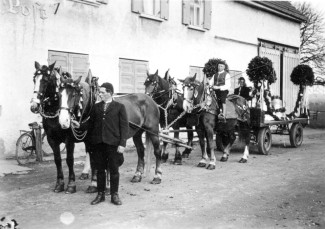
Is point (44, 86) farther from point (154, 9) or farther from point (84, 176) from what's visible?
point (154, 9)

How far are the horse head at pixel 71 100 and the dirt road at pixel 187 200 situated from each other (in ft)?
4.36

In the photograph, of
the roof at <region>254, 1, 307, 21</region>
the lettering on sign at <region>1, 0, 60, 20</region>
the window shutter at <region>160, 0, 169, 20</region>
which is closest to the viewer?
the lettering on sign at <region>1, 0, 60, 20</region>

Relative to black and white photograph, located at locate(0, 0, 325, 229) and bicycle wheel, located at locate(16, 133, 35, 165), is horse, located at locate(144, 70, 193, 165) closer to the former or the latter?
black and white photograph, located at locate(0, 0, 325, 229)

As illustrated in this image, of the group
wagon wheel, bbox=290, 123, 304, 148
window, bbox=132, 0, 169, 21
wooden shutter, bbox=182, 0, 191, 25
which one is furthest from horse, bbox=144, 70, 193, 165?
wooden shutter, bbox=182, 0, 191, 25

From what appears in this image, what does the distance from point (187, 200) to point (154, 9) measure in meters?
9.14

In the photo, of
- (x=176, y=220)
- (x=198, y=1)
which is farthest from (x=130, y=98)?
(x=198, y=1)

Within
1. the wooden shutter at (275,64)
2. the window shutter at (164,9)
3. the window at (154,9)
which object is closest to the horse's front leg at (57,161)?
the window at (154,9)

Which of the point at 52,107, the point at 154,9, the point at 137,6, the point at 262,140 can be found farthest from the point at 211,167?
the point at 154,9

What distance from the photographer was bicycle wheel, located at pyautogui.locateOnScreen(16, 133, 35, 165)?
9523 mm

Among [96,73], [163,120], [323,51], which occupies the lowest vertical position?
[163,120]

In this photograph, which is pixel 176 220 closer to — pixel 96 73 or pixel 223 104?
pixel 223 104

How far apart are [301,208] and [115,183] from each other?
2852 millimetres

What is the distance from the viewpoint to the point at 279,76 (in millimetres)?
20438

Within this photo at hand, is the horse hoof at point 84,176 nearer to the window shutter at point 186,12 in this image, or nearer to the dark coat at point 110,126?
the dark coat at point 110,126
